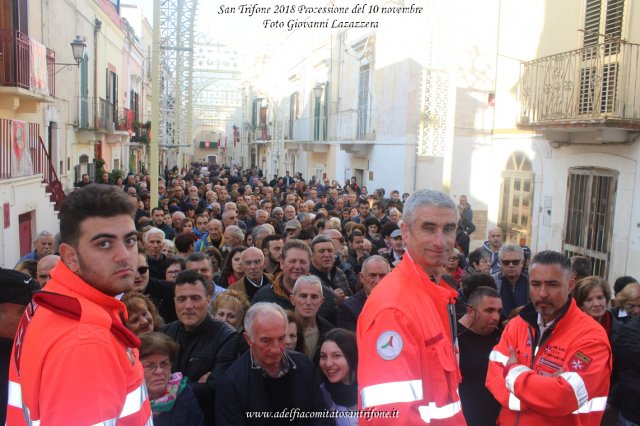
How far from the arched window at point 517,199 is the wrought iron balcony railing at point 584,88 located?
4.27 ft

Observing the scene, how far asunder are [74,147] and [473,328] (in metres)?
17.8

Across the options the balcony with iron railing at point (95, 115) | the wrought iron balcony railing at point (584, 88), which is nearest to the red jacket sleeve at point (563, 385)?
the wrought iron balcony railing at point (584, 88)

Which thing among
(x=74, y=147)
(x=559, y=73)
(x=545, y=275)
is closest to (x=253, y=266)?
(x=545, y=275)

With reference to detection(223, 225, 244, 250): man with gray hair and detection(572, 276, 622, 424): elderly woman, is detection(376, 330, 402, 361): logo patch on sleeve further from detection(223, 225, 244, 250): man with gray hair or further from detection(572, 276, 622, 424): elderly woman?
detection(223, 225, 244, 250): man with gray hair

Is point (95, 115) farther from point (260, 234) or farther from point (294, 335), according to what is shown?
point (294, 335)

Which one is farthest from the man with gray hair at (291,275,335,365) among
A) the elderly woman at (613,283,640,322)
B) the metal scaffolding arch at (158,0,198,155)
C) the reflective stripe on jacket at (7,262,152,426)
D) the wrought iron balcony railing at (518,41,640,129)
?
the metal scaffolding arch at (158,0,198,155)

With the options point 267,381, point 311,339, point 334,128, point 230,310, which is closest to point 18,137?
point 230,310

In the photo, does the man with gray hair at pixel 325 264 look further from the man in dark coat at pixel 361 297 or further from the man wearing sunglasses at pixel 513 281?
the man wearing sunglasses at pixel 513 281

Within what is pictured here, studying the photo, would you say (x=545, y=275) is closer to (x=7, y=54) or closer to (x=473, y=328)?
(x=473, y=328)

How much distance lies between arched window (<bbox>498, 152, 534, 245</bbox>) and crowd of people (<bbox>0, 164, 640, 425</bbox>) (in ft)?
23.7

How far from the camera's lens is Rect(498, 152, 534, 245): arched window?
13.2 m

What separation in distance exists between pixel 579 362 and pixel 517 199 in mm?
11214

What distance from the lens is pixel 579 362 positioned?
3012 mm

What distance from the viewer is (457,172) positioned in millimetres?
15992
